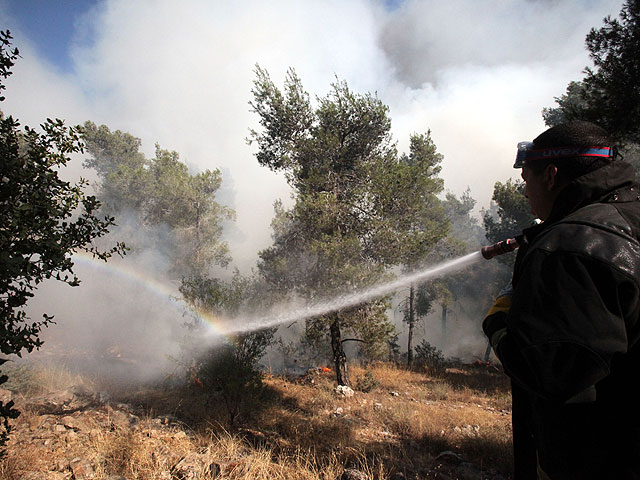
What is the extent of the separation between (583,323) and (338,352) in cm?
990

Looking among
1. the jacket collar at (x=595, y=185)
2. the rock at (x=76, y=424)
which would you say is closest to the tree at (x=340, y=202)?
the rock at (x=76, y=424)

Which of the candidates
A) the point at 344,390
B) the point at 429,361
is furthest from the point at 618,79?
the point at 429,361

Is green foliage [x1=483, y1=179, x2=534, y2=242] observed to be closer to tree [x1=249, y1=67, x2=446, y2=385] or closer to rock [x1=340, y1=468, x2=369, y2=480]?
tree [x1=249, y1=67, x2=446, y2=385]

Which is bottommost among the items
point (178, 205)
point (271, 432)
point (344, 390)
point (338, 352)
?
point (344, 390)

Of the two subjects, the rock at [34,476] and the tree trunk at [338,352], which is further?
the tree trunk at [338,352]

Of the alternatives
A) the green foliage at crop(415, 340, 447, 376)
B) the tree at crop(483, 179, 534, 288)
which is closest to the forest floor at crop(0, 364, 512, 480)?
the green foliage at crop(415, 340, 447, 376)

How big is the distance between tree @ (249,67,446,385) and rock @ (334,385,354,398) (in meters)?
0.24

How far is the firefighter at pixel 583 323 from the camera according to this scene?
943 millimetres

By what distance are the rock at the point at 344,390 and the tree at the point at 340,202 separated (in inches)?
9.6

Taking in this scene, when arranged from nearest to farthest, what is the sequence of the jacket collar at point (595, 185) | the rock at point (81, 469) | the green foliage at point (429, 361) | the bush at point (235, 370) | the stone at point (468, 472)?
the jacket collar at point (595, 185), the rock at point (81, 469), the stone at point (468, 472), the bush at point (235, 370), the green foliage at point (429, 361)

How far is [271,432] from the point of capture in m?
6.28

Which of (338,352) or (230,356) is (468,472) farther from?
(338,352)

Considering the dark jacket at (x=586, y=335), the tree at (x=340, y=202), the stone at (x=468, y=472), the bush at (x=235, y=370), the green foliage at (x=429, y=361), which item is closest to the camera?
the dark jacket at (x=586, y=335)

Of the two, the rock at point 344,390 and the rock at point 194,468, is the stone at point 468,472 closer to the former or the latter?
the rock at point 194,468
